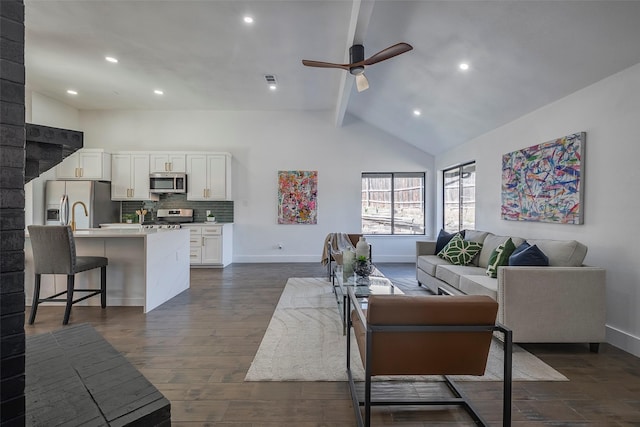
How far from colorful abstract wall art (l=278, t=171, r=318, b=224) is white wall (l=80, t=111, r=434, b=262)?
0.13 m

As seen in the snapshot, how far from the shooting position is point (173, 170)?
6492mm

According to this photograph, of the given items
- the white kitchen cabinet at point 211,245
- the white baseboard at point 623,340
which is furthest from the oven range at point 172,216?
the white baseboard at point 623,340

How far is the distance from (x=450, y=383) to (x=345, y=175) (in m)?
5.34

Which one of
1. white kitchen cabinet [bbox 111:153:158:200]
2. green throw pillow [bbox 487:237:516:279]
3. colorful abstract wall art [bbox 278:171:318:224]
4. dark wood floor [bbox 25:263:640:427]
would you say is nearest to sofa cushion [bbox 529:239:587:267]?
green throw pillow [bbox 487:237:516:279]

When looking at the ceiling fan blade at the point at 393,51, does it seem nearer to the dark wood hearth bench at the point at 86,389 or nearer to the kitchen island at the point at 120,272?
the dark wood hearth bench at the point at 86,389

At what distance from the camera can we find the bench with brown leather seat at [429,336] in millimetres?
1495

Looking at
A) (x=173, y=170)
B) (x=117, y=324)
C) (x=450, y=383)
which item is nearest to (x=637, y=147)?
(x=450, y=383)

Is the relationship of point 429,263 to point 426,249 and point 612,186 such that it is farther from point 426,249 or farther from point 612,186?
point 612,186

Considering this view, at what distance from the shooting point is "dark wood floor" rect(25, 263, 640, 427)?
5.79ft

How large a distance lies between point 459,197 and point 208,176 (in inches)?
208

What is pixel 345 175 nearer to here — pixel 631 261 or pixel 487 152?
pixel 487 152

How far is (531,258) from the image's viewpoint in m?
2.83

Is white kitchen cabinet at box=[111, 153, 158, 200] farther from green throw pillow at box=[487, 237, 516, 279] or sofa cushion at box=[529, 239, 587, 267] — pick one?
sofa cushion at box=[529, 239, 587, 267]

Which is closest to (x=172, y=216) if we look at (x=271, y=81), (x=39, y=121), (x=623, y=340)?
(x=39, y=121)
